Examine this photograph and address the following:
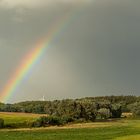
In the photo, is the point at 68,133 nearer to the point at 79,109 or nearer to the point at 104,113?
the point at 79,109

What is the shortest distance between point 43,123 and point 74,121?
888 inches

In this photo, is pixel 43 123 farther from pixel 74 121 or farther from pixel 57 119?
pixel 74 121

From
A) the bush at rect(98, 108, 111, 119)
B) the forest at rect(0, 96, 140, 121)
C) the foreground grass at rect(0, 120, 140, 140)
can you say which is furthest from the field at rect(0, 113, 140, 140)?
the bush at rect(98, 108, 111, 119)

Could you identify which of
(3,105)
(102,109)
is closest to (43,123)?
(102,109)

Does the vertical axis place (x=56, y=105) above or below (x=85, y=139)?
above

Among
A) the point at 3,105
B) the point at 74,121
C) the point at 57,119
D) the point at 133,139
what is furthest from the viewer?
the point at 3,105

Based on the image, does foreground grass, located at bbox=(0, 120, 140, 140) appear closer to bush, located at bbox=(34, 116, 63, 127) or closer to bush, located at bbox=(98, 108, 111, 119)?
bush, located at bbox=(34, 116, 63, 127)

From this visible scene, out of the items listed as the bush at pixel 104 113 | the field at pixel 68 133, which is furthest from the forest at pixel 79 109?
the field at pixel 68 133

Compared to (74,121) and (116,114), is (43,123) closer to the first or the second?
(74,121)

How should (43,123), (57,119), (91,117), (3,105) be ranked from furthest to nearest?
(3,105), (91,117), (57,119), (43,123)

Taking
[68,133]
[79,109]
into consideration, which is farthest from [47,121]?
[68,133]

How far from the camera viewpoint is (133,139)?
47.8 m

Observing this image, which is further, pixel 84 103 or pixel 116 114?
pixel 116 114

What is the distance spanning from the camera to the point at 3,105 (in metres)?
170
